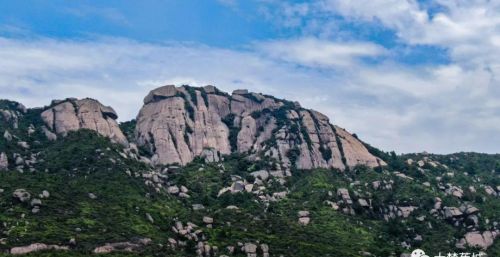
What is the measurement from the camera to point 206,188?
191500 millimetres

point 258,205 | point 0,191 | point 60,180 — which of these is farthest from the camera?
point 258,205

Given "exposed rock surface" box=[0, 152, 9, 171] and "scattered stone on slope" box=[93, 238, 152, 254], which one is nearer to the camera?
"scattered stone on slope" box=[93, 238, 152, 254]

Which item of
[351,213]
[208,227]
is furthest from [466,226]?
[208,227]

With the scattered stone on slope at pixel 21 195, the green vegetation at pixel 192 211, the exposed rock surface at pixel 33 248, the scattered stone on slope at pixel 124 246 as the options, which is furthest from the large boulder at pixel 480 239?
the scattered stone on slope at pixel 21 195

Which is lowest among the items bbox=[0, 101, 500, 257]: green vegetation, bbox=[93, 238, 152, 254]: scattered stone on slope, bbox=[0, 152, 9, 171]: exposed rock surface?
bbox=[93, 238, 152, 254]: scattered stone on slope

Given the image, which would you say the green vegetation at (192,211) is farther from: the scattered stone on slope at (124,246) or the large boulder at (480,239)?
the large boulder at (480,239)

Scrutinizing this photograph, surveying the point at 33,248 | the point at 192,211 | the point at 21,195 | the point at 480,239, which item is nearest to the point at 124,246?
the point at 33,248

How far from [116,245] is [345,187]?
284 feet

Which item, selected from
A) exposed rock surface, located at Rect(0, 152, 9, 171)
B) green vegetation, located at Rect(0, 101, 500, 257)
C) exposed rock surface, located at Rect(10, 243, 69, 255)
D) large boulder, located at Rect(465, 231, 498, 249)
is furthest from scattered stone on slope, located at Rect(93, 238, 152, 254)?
large boulder, located at Rect(465, 231, 498, 249)

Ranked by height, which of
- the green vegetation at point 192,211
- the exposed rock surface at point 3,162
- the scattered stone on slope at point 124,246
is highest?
the exposed rock surface at point 3,162

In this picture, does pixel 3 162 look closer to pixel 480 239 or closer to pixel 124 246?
pixel 124 246

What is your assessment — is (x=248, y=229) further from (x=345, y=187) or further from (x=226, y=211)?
(x=345, y=187)

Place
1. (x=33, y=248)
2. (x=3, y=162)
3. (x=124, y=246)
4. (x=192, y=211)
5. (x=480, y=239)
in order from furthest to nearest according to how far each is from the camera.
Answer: (x=3, y=162) → (x=480, y=239) → (x=192, y=211) → (x=124, y=246) → (x=33, y=248)

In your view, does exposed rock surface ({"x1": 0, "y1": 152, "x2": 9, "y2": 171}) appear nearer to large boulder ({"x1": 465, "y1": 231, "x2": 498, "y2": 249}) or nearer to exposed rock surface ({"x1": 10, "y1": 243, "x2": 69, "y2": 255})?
exposed rock surface ({"x1": 10, "y1": 243, "x2": 69, "y2": 255})
